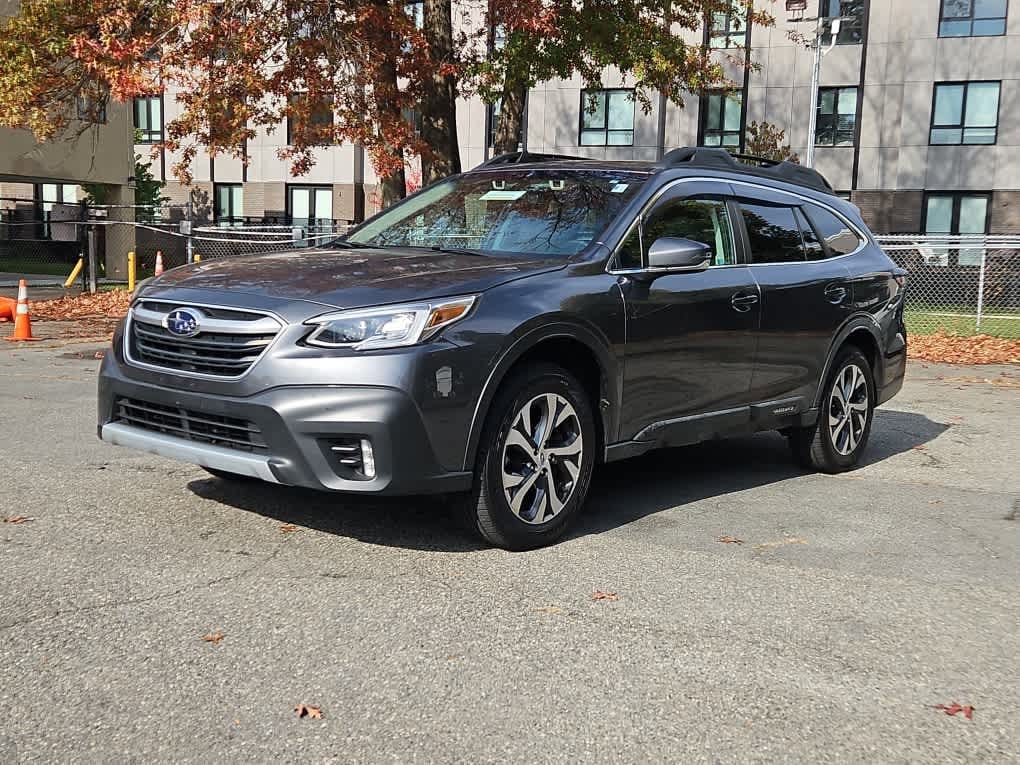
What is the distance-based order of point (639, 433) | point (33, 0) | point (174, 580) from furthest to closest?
point (33, 0) → point (639, 433) → point (174, 580)

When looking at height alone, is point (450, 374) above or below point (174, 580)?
above

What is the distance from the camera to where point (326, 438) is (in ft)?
15.2

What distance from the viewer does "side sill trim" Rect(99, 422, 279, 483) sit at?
4684 mm

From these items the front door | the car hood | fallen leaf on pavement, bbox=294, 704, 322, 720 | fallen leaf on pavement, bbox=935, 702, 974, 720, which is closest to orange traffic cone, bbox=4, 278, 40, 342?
the car hood

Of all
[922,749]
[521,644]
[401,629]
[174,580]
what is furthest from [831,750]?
[174,580]

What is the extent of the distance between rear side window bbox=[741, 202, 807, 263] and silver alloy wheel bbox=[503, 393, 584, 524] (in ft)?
6.28

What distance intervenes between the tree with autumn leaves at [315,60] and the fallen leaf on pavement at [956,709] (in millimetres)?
13220

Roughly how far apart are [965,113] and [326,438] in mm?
36304

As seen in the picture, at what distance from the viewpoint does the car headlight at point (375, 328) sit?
182 inches

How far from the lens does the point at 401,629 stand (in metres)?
4.08

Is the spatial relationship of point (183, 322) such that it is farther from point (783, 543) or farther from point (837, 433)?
point (837, 433)

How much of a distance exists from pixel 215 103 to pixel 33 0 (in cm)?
276

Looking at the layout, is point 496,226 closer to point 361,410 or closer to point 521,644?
point 361,410

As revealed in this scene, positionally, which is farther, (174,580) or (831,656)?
(174,580)
